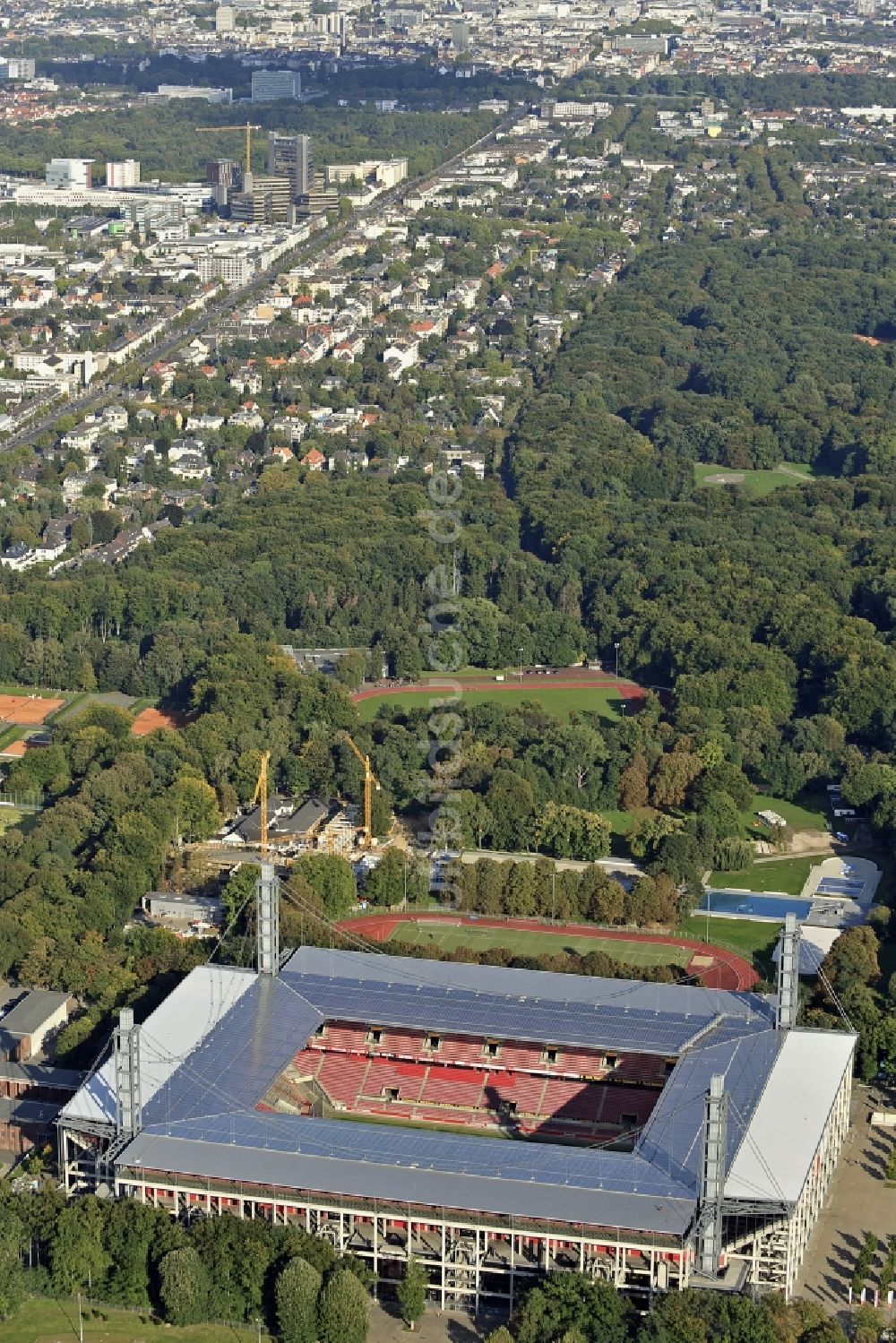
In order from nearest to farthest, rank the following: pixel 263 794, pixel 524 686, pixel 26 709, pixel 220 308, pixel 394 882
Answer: pixel 394 882 → pixel 263 794 → pixel 26 709 → pixel 524 686 → pixel 220 308

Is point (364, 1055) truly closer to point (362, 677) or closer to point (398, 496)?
point (362, 677)

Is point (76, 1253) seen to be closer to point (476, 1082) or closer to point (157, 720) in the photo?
point (476, 1082)

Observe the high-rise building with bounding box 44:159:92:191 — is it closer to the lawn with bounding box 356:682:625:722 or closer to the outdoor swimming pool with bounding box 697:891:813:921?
the lawn with bounding box 356:682:625:722

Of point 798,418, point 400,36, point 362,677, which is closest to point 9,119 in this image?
point 400,36

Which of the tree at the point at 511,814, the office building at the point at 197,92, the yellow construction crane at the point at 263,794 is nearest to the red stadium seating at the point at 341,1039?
the yellow construction crane at the point at 263,794

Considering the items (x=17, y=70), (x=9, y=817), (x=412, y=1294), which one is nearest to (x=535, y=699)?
(x=9, y=817)

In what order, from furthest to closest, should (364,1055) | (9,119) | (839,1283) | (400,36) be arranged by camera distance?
1. (400,36)
2. (9,119)
3. (364,1055)
4. (839,1283)

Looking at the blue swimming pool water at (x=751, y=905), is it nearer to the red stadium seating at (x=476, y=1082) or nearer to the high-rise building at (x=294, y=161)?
the red stadium seating at (x=476, y=1082)
